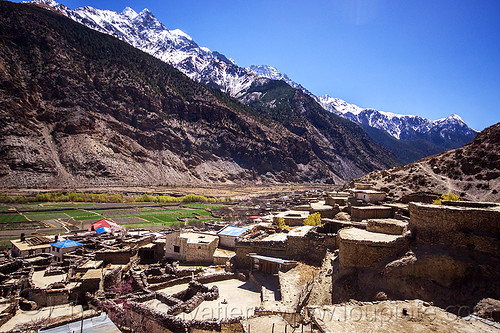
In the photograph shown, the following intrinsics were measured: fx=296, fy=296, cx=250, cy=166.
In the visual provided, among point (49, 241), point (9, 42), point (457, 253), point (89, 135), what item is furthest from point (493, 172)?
point (9, 42)

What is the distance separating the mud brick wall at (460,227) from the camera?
1055 centimetres

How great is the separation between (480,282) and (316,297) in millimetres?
5724

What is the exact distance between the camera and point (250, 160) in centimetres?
13912

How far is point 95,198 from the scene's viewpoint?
6962 cm

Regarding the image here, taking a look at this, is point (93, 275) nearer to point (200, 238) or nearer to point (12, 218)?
point (200, 238)

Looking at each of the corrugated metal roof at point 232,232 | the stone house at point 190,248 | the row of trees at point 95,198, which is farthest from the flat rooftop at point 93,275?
the row of trees at point 95,198

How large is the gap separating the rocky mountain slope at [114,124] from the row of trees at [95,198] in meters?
16.0

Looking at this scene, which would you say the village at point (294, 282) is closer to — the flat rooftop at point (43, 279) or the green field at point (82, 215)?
the flat rooftop at point (43, 279)

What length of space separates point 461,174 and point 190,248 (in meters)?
35.7

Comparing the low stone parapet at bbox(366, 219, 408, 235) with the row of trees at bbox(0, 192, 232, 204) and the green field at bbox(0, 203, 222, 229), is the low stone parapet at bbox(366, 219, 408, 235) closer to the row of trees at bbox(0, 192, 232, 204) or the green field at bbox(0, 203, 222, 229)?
the green field at bbox(0, 203, 222, 229)

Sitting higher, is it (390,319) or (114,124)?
(114,124)

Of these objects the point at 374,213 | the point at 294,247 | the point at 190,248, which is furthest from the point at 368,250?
the point at 190,248

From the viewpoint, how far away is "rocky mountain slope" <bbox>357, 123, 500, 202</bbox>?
113 feet

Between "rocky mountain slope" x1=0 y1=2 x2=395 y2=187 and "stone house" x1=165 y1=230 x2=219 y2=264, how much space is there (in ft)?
234
